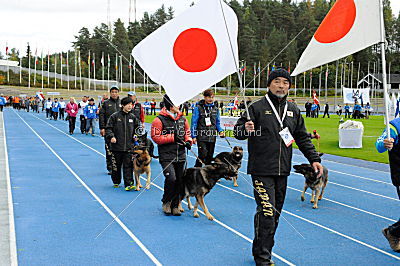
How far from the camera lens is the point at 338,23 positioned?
21.9 feet

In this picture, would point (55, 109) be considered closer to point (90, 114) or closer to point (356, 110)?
point (90, 114)

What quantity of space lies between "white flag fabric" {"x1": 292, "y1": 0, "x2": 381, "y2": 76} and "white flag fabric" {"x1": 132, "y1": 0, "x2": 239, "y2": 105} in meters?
1.07

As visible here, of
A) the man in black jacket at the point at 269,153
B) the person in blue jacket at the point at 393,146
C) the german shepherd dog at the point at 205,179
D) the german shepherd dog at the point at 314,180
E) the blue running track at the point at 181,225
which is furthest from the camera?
the german shepherd dog at the point at 314,180

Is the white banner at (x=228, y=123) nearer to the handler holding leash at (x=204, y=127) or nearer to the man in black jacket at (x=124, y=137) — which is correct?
the handler holding leash at (x=204, y=127)

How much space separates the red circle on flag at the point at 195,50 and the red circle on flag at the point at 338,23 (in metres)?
1.47

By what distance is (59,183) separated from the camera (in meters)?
11.3

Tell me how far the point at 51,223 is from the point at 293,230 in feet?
11.9

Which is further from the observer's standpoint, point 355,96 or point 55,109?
point 355,96

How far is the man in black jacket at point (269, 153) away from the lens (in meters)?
5.48

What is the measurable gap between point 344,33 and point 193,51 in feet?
6.71

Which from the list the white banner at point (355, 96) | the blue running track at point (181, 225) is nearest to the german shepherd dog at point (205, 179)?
the blue running track at point (181, 225)

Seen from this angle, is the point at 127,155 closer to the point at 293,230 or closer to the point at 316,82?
the point at 293,230

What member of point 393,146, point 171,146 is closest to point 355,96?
point 171,146

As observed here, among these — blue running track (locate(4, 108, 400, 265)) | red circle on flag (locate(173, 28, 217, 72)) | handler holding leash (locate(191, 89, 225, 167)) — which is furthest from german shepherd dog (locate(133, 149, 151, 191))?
red circle on flag (locate(173, 28, 217, 72))
